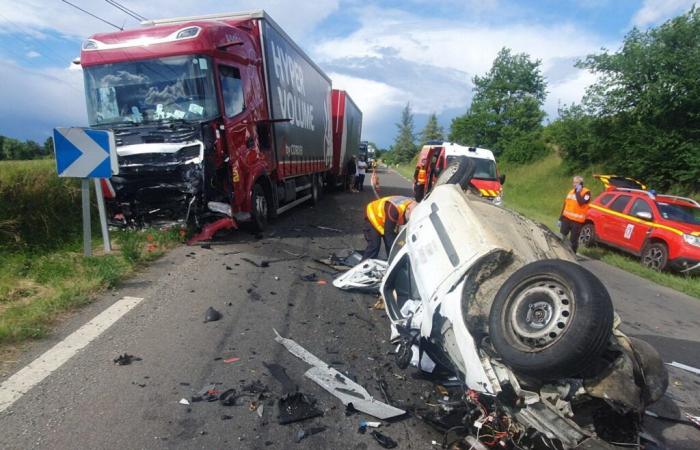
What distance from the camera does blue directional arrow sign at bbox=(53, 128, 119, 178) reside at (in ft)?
19.5

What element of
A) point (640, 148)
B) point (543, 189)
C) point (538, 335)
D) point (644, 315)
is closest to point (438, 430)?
point (538, 335)

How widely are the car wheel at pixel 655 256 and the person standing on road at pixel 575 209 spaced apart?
5.07 ft

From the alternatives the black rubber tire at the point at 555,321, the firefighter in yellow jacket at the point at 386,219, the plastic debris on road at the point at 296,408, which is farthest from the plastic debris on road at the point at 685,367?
the plastic debris on road at the point at 296,408

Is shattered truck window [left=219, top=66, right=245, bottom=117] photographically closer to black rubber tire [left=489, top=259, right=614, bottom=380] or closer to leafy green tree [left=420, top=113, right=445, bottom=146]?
black rubber tire [left=489, top=259, right=614, bottom=380]

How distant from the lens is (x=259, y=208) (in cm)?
877

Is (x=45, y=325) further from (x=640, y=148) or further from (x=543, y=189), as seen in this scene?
(x=543, y=189)

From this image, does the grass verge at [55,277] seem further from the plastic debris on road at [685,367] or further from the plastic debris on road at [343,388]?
the plastic debris on road at [685,367]

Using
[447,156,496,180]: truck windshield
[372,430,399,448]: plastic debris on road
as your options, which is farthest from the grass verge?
[447,156,496,180]: truck windshield

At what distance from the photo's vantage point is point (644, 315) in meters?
5.94

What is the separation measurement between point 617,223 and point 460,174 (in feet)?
24.6

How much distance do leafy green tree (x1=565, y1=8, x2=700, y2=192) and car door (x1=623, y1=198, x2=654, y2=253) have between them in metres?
8.21

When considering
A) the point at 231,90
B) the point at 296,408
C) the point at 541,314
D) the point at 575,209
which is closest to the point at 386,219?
the point at 296,408

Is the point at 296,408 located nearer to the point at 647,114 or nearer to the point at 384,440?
the point at 384,440

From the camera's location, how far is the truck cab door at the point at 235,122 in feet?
24.1
